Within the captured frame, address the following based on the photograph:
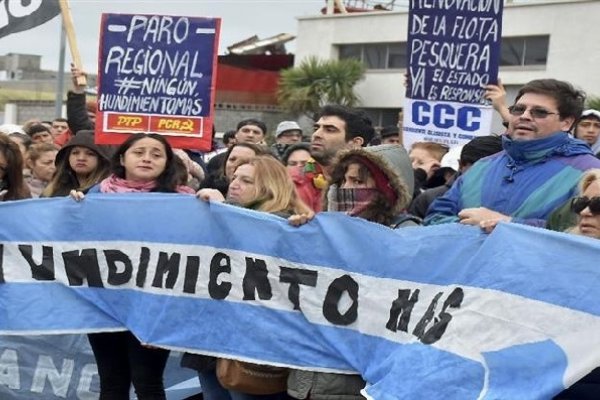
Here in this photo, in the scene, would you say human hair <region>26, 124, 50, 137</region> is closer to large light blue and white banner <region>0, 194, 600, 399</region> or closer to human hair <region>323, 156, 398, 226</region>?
large light blue and white banner <region>0, 194, 600, 399</region>

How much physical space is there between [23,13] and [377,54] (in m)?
28.1

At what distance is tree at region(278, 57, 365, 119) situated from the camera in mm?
33375

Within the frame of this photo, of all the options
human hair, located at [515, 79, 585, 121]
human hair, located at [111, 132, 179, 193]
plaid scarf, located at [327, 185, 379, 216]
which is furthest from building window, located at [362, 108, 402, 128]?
human hair, located at [515, 79, 585, 121]

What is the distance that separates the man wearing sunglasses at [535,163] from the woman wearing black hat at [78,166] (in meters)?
2.26

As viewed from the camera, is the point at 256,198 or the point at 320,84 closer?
the point at 256,198

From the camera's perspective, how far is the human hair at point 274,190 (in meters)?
4.50

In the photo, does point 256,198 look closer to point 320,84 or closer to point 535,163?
point 535,163

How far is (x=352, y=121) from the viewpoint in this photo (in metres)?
5.39

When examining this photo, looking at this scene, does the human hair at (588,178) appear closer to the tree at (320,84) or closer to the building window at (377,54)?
the tree at (320,84)

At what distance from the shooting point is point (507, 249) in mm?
3531

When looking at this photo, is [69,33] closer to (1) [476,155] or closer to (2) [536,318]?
(1) [476,155]

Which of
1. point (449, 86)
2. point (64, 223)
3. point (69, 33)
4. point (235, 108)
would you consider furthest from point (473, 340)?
point (235, 108)

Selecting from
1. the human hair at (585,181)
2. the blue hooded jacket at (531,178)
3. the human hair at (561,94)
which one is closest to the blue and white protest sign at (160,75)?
the blue hooded jacket at (531,178)

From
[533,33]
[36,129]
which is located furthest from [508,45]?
[36,129]
